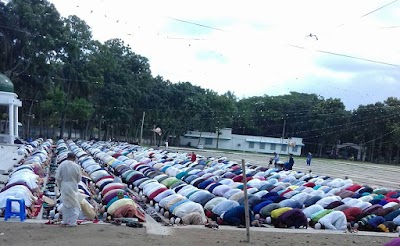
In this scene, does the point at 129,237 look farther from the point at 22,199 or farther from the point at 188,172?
the point at 188,172

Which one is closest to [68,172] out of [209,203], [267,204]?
[209,203]

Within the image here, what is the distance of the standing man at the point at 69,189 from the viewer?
11.1 metres

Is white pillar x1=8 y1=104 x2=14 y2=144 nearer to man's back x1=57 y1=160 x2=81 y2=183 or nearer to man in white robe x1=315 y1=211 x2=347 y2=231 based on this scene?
man's back x1=57 y1=160 x2=81 y2=183

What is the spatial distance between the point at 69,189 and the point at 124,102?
58.2 m

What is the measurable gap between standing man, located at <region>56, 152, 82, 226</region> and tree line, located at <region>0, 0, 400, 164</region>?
42.1 m

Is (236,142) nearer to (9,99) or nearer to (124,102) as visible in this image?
(124,102)

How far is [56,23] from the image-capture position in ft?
174

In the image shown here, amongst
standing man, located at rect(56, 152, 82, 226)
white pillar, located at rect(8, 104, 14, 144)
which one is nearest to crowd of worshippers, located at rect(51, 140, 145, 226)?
standing man, located at rect(56, 152, 82, 226)

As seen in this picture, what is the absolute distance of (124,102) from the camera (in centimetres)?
6862

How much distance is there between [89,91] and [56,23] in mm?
14260

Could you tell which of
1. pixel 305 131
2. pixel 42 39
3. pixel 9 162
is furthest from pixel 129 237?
pixel 305 131

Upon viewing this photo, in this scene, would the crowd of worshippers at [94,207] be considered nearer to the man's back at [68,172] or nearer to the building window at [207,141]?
the man's back at [68,172]

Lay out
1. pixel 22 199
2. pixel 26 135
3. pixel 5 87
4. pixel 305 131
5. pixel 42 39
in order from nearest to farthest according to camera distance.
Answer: pixel 22 199 → pixel 5 87 → pixel 42 39 → pixel 26 135 → pixel 305 131

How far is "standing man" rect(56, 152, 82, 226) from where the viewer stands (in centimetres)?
1112
